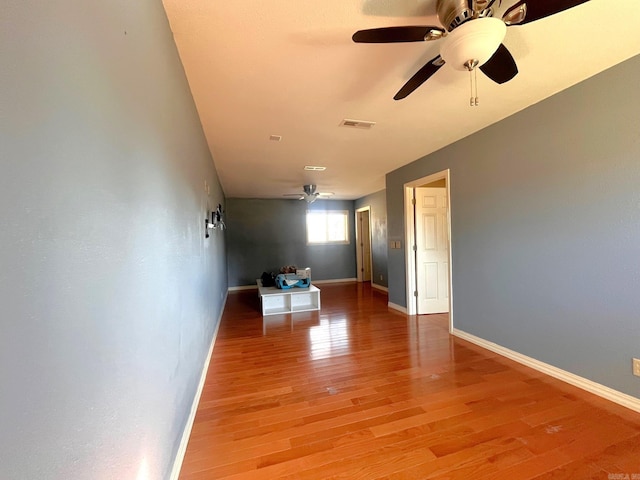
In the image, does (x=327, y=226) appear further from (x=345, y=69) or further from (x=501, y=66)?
(x=501, y=66)

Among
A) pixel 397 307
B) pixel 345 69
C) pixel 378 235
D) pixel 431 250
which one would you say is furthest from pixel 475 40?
pixel 378 235

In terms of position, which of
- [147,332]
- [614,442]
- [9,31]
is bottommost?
[614,442]

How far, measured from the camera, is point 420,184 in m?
3.97

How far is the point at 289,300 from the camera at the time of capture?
15.5 ft

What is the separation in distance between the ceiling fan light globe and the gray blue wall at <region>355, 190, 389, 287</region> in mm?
5054

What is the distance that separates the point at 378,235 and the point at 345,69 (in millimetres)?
5155

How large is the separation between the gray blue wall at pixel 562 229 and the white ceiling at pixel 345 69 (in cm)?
26

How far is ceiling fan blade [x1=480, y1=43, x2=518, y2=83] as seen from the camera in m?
1.43

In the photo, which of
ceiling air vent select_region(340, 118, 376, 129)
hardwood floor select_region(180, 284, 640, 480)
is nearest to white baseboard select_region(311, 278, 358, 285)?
hardwood floor select_region(180, 284, 640, 480)

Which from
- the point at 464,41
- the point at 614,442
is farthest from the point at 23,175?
the point at 614,442

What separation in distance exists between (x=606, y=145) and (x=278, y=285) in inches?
170

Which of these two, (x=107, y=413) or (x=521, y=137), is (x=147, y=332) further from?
(x=521, y=137)

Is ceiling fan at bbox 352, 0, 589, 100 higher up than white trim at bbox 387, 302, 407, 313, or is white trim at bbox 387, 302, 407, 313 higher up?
ceiling fan at bbox 352, 0, 589, 100

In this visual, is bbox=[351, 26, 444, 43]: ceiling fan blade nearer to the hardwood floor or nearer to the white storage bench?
the hardwood floor
